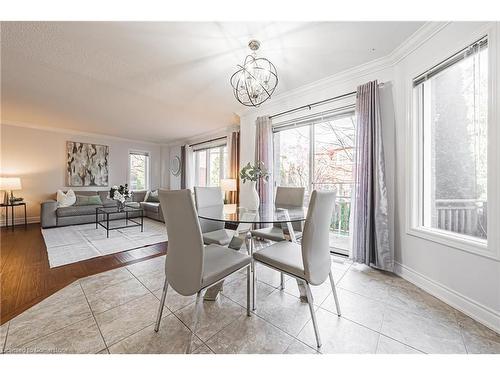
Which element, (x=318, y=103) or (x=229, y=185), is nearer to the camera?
(x=318, y=103)

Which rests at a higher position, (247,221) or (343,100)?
(343,100)

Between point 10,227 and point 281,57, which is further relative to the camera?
point 10,227

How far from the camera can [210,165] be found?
5625 mm

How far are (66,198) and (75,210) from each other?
0.53 metres

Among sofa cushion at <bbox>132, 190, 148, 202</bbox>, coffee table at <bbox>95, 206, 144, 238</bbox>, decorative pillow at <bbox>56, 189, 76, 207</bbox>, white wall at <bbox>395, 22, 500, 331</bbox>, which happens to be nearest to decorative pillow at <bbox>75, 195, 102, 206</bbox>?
decorative pillow at <bbox>56, 189, 76, 207</bbox>

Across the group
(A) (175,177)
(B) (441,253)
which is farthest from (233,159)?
(B) (441,253)

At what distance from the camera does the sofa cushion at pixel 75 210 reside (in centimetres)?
415

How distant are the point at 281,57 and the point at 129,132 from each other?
15.7ft

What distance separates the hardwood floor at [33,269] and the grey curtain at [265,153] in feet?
6.03

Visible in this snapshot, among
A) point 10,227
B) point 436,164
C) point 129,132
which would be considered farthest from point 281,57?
point 10,227

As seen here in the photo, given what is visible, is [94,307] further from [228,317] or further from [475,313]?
[475,313]

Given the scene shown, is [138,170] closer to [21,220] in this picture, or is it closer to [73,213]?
[73,213]

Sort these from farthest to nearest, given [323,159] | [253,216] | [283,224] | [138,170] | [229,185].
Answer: [138,170] → [229,185] → [323,159] → [283,224] → [253,216]

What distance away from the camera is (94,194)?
16.5 feet
